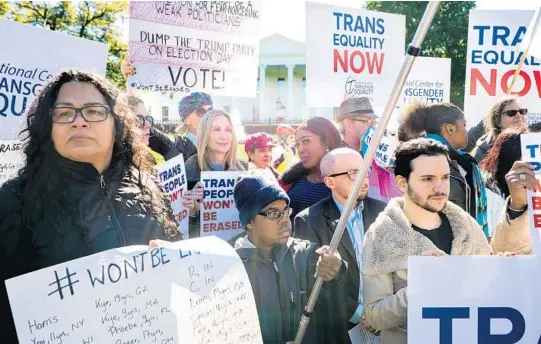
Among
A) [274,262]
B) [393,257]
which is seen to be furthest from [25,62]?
[393,257]

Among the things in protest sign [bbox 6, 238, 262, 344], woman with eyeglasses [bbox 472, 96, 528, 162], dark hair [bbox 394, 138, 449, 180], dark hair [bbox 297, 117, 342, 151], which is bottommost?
protest sign [bbox 6, 238, 262, 344]

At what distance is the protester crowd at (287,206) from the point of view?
2223mm

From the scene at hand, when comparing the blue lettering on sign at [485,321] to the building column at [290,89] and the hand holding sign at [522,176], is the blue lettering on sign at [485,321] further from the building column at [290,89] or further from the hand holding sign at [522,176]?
the building column at [290,89]

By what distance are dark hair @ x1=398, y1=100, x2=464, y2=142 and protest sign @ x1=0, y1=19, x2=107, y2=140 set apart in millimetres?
2123

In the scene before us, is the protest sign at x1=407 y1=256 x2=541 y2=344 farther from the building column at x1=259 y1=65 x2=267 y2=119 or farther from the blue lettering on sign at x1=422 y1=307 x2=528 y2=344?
the building column at x1=259 y1=65 x2=267 y2=119

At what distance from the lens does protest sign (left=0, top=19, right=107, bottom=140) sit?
3.55 m

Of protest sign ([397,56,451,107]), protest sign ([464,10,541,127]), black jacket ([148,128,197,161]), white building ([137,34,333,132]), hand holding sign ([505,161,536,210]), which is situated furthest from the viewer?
white building ([137,34,333,132])

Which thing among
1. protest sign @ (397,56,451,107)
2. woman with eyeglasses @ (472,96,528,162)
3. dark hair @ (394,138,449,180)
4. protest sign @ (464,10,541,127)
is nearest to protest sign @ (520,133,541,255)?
dark hair @ (394,138,449,180)

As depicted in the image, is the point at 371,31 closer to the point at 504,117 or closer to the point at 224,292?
the point at 504,117

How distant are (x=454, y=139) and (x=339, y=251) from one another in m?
1.36

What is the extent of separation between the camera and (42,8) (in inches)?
734

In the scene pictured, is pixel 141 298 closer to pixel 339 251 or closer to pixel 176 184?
pixel 339 251

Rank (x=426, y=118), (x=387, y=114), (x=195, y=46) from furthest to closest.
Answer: (x=195, y=46)
(x=426, y=118)
(x=387, y=114)

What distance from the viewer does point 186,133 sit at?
540 cm
